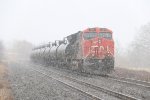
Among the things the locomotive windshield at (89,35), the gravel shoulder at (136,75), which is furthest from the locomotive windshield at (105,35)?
the gravel shoulder at (136,75)

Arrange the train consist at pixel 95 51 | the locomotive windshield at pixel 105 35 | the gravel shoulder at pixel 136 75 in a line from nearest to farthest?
the gravel shoulder at pixel 136 75
the train consist at pixel 95 51
the locomotive windshield at pixel 105 35

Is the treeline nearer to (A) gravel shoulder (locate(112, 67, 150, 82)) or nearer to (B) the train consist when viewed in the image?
(A) gravel shoulder (locate(112, 67, 150, 82))

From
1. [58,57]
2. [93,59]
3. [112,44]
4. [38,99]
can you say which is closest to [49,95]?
[38,99]

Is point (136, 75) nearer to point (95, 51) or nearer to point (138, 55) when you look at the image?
point (95, 51)

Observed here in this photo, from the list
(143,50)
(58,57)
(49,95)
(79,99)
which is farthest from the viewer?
(143,50)

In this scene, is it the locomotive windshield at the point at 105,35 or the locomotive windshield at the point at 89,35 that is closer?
the locomotive windshield at the point at 89,35

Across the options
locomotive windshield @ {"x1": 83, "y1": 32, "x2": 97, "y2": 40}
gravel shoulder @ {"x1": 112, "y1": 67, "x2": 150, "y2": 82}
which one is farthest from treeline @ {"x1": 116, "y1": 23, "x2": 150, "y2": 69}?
locomotive windshield @ {"x1": 83, "y1": 32, "x2": 97, "y2": 40}

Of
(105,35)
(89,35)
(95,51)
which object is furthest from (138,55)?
(95,51)

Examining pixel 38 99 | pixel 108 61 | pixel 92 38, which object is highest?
pixel 92 38

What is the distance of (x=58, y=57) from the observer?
3002 cm

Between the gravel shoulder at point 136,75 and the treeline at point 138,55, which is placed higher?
the treeline at point 138,55

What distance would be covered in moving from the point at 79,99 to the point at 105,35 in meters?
11.1

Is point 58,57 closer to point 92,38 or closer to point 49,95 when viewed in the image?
point 92,38

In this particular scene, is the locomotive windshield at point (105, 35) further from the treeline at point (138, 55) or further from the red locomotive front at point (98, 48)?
the treeline at point (138, 55)
